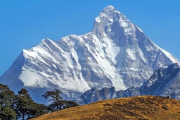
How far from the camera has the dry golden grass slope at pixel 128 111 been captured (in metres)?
75.6

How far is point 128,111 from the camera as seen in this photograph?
78.0 metres

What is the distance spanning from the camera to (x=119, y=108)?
3125 inches

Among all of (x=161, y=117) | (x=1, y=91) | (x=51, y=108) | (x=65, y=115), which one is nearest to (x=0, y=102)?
(x=1, y=91)

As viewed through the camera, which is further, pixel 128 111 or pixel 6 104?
pixel 6 104

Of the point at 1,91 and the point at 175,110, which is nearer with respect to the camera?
the point at 175,110

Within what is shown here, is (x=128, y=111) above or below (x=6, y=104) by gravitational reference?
below

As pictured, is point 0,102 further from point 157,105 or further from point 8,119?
point 157,105

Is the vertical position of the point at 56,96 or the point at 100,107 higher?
the point at 56,96

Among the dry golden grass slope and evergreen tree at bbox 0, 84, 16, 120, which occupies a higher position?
evergreen tree at bbox 0, 84, 16, 120

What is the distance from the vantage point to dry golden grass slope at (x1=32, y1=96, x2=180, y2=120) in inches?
2978

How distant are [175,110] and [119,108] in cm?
920

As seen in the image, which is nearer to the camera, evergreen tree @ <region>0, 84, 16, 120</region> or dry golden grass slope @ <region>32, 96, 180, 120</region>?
dry golden grass slope @ <region>32, 96, 180, 120</region>

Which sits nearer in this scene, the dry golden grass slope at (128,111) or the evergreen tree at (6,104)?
the dry golden grass slope at (128,111)

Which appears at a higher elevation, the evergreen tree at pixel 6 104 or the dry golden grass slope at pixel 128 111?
the evergreen tree at pixel 6 104
